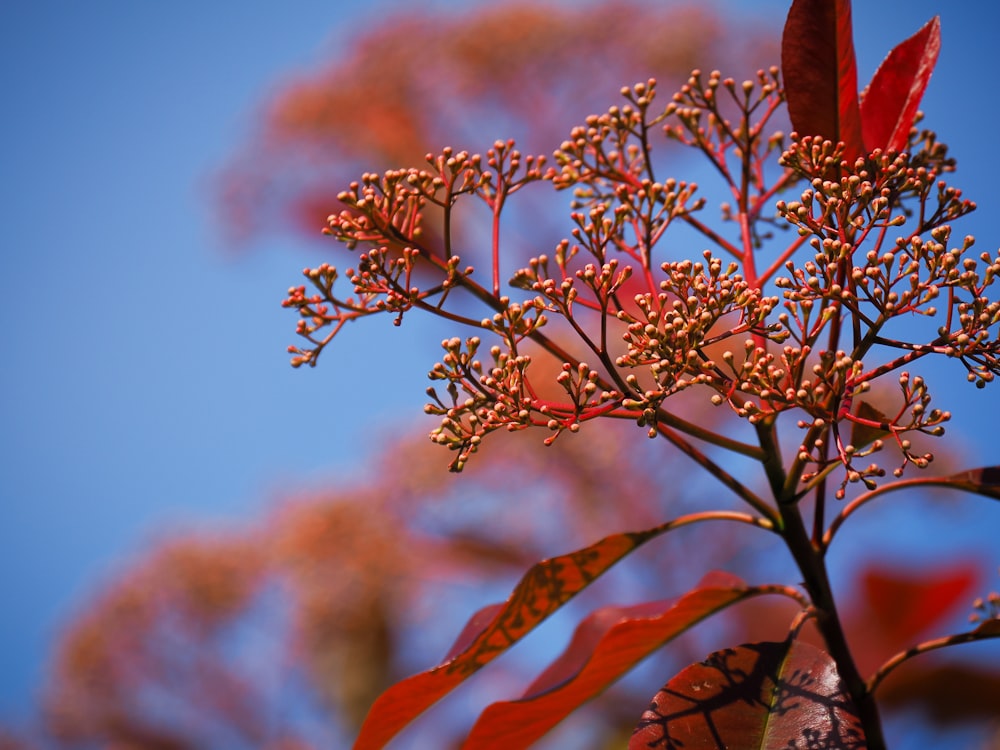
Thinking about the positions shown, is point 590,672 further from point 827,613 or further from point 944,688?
point 944,688

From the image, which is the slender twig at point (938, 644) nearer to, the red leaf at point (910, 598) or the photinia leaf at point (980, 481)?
the photinia leaf at point (980, 481)

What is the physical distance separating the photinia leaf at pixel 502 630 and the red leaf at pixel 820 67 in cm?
30

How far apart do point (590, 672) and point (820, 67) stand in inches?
17.8

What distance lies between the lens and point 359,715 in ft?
8.25

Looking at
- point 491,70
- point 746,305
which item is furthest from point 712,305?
point 491,70

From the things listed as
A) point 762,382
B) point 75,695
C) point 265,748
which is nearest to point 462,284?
point 762,382

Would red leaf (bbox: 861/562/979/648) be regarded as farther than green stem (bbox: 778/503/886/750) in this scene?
Yes

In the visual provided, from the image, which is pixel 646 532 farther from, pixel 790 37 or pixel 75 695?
pixel 75 695

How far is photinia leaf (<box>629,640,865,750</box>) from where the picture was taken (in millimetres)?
540

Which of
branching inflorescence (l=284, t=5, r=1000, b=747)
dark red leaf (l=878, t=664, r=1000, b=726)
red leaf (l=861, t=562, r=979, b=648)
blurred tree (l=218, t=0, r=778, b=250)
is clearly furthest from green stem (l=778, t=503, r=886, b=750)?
blurred tree (l=218, t=0, r=778, b=250)

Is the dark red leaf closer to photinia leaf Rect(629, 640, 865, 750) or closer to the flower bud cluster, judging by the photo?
photinia leaf Rect(629, 640, 865, 750)

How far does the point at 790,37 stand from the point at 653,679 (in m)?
1.80

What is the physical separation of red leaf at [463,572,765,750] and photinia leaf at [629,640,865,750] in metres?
0.04

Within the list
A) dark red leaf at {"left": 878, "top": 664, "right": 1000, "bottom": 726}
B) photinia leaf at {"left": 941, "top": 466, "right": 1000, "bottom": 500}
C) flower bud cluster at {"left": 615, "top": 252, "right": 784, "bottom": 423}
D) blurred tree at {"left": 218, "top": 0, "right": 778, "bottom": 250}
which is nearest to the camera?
flower bud cluster at {"left": 615, "top": 252, "right": 784, "bottom": 423}
